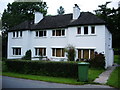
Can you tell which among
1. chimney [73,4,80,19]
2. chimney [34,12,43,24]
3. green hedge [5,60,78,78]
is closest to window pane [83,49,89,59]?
chimney [73,4,80,19]

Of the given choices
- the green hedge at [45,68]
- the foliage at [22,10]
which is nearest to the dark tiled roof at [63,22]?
the green hedge at [45,68]

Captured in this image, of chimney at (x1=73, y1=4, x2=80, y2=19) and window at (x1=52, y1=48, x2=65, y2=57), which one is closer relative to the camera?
chimney at (x1=73, y1=4, x2=80, y2=19)

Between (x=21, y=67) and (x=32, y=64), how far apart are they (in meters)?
1.56

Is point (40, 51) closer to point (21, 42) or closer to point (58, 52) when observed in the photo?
point (58, 52)

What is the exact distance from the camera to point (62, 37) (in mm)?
26547

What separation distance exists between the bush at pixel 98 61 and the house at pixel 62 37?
1379mm

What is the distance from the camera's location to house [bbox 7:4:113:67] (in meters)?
22.9

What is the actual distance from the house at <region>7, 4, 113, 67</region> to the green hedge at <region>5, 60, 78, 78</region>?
8.87m

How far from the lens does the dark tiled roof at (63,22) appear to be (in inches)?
932

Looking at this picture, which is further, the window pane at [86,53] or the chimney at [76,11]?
the chimney at [76,11]

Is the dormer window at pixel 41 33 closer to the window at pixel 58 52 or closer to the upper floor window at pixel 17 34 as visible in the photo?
the window at pixel 58 52

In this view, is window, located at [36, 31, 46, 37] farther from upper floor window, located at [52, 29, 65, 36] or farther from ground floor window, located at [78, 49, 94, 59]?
ground floor window, located at [78, 49, 94, 59]

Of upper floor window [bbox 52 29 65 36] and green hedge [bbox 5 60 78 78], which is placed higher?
upper floor window [bbox 52 29 65 36]

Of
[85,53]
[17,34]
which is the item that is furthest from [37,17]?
A: [85,53]
